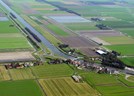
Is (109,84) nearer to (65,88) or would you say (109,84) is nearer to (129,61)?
(65,88)

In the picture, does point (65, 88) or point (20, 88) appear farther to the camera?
point (65, 88)

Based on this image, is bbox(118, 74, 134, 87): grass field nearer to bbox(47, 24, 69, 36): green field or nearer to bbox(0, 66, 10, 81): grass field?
bbox(0, 66, 10, 81): grass field

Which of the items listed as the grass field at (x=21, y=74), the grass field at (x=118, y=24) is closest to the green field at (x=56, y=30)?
the grass field at (x=118, y=24)

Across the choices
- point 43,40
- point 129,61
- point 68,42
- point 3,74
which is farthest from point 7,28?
point 129,61

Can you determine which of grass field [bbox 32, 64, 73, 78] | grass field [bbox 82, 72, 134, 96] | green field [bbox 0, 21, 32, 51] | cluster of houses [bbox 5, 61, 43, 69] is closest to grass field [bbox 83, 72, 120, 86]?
grass field [bbox 82, 72, 134, 96]

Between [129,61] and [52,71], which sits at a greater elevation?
[52,71]

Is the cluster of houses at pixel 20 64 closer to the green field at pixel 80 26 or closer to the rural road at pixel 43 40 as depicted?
the rural road at pixel 43 40
